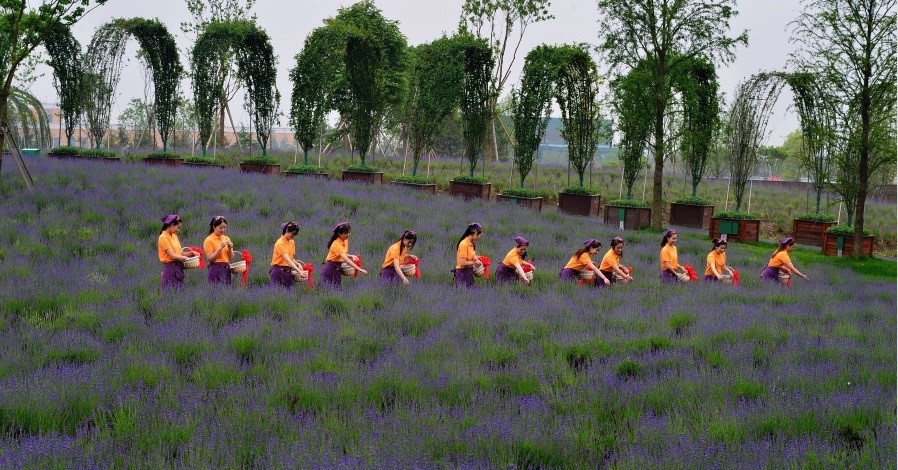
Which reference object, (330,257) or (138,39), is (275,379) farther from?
(138,39)

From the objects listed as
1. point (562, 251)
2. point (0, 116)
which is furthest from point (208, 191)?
point (562, 251)

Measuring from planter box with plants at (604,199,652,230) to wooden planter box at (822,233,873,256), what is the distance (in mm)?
4906

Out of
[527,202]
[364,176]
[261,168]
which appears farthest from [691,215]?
[261,168]

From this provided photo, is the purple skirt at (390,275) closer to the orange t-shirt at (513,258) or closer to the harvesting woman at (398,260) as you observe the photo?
the harvesting woman at (398,260)

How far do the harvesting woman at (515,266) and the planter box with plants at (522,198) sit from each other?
39.1 ft

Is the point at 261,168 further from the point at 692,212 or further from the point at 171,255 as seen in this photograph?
the point at 171,255

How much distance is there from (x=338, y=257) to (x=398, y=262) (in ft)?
2.68

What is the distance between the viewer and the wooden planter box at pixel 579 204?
77.3 ft

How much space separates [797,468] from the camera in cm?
383

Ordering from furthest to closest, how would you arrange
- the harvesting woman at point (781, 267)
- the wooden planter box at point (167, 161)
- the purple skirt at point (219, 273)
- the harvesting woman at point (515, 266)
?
the wooden planter box at point (167, 161)
the harvesting woman at point (781, 267)
the harvesting woman at point (515, 266)
the purple skirt at point (219, 273)

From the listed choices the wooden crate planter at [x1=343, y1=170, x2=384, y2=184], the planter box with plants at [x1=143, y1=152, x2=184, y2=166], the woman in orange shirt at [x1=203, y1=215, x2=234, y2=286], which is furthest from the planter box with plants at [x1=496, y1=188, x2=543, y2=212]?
the woman in orange shirt at [x1=203, y1=215, x2=234, y2=286]

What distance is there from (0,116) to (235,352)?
12.9 metres

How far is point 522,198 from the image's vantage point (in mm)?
23203

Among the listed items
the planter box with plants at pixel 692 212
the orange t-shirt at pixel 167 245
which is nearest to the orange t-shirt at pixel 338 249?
the orange t-shirt at pixel 167 245
